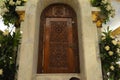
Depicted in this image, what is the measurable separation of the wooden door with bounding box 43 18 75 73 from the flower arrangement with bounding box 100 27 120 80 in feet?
2.77

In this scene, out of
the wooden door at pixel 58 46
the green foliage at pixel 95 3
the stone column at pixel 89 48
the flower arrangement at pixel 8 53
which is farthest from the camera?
the green foliage at pixel 95 3

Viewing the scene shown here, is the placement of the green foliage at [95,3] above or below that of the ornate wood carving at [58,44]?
above

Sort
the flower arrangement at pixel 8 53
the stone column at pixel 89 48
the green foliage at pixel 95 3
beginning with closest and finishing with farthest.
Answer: the flower arrangement at pixel 8 53, the stone column at pixel 89 48, the green foliage at pixel 95 3

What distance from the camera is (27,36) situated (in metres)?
4.71

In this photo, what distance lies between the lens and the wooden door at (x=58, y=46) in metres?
4.97

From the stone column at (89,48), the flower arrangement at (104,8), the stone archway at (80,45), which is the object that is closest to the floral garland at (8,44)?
the stone archway at (80,45)

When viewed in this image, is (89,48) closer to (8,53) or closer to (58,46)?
(58,46)

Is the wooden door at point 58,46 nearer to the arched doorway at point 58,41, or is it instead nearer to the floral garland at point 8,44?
the arched doorway at point 58,41

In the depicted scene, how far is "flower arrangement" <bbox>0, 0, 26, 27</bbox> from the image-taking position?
503 centimetres

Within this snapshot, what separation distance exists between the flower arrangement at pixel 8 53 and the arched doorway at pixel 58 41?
0.75 meters

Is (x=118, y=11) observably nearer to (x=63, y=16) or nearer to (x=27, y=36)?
(x=63, y=16)

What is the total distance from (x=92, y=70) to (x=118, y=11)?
4.75m

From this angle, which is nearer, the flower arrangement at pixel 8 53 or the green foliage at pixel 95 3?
the flower arrangement at pixel 8 53

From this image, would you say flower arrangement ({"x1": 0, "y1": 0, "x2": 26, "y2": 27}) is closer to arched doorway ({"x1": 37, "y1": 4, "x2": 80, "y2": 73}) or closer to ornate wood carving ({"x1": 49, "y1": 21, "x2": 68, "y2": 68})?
arched doorway ({"x1": 37, "y1": 4, "x2": 80, "y2": 73})
